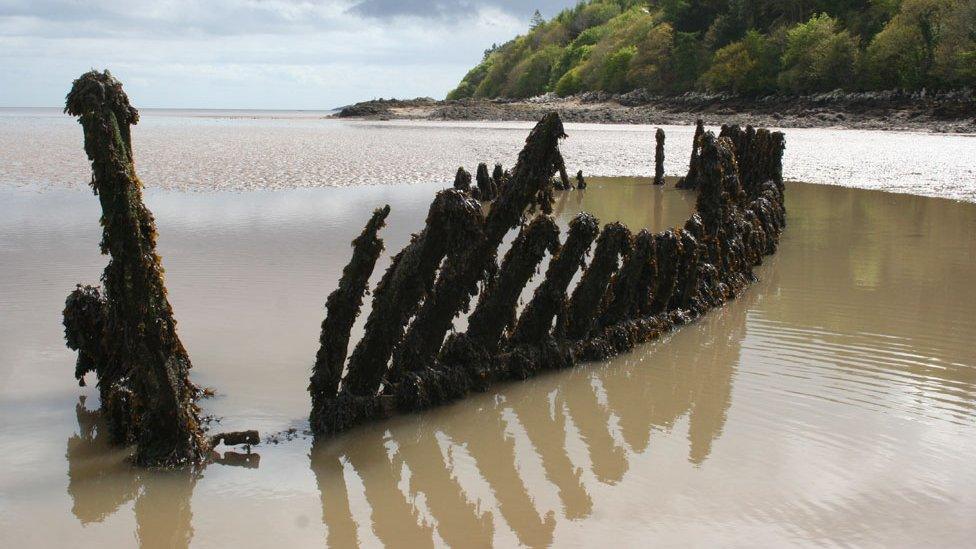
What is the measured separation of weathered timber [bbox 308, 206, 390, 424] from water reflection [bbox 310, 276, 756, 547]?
49 cm

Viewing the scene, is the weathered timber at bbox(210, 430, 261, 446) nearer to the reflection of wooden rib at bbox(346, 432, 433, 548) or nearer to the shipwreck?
the shipwreck

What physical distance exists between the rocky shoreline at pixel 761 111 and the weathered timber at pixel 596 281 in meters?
27.1

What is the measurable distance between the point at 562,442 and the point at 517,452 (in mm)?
367

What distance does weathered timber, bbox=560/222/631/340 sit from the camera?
738 cm

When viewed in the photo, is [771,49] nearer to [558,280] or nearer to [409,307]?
[558,280]

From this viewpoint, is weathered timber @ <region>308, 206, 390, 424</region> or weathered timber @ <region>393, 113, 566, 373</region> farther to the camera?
weathered timber @ <region>393, 113, 566, 373</region>

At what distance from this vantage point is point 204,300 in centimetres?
911

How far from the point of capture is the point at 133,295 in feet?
16.4

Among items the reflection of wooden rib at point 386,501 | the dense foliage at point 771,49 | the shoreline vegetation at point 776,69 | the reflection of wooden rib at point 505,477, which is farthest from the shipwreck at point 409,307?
the dense foliage at point 771,49

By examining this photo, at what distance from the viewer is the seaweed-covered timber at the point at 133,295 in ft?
15.9

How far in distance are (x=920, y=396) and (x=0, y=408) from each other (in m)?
6.86

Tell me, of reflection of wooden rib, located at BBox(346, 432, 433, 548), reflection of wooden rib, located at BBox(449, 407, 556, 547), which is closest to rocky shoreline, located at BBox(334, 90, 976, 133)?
reflection of wooden rib, located at BBox(449, 407, 556, 547)

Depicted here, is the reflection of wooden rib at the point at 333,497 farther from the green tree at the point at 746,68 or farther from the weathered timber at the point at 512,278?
the green tree at the point at 746,68

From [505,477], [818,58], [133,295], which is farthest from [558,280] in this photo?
[818,58]
